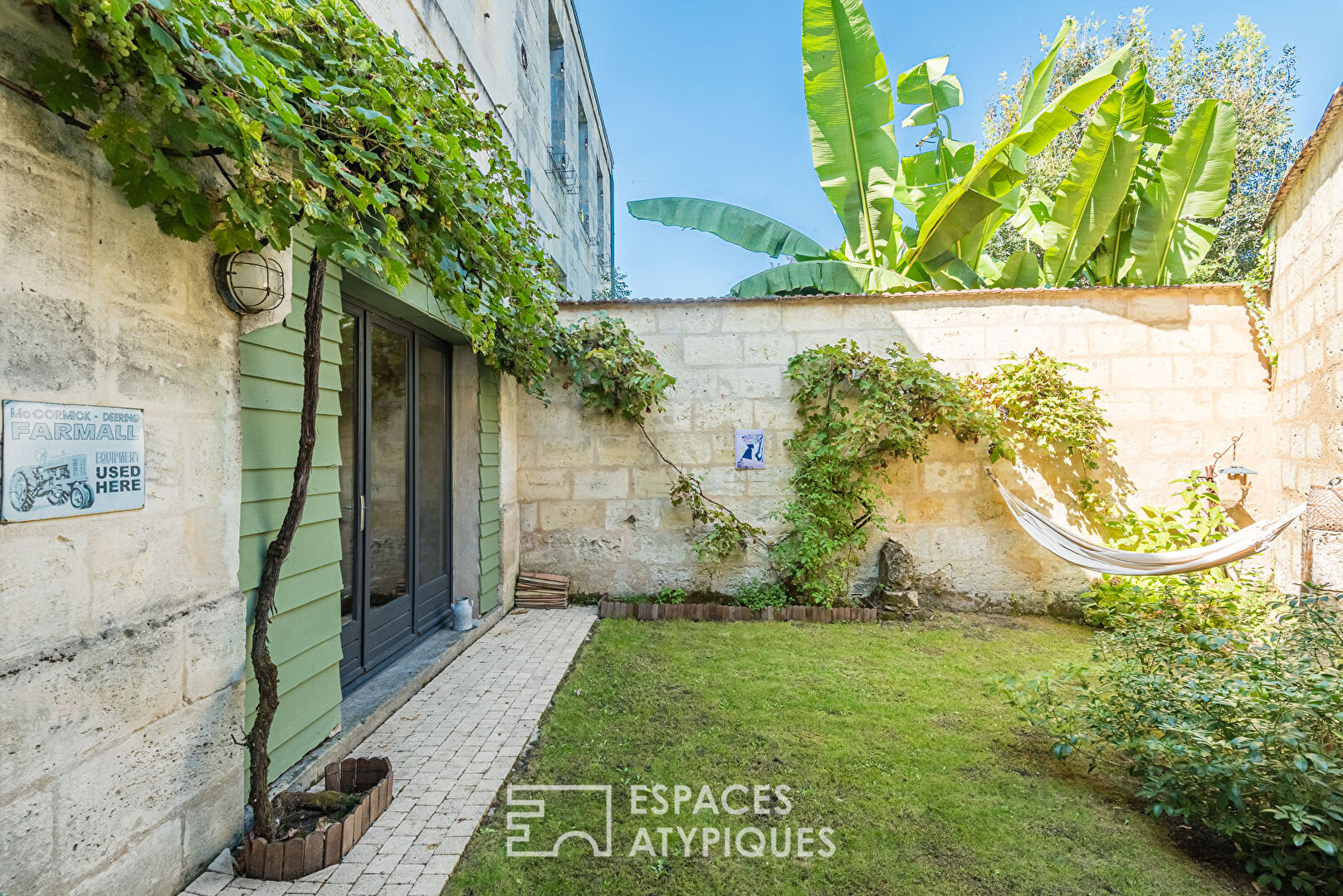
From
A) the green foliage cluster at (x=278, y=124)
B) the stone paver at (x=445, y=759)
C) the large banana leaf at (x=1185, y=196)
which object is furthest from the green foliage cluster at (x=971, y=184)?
the stone paver at (x=445, y=759)

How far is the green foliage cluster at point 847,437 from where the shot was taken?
4809 mm

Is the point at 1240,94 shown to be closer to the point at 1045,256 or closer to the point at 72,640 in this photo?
the point at 1045,256

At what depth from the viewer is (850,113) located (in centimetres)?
543

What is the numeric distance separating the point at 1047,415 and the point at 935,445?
32.9 inches

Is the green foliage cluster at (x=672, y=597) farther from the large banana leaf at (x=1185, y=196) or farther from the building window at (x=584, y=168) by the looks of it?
the building window at (x=584, y=168)

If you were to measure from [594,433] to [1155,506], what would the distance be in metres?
4.59

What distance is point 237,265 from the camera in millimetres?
1986

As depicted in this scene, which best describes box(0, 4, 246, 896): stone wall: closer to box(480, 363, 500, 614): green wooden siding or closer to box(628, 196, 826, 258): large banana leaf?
box(480, 363, 500, 614): green wooden siding

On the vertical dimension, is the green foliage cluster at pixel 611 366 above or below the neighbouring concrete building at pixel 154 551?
above

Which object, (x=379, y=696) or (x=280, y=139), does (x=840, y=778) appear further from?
(x=280, y=139)

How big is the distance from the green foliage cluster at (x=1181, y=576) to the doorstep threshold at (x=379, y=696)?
4.66 m

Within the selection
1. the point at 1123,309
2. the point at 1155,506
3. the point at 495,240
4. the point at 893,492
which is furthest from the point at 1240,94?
the point at 495,240

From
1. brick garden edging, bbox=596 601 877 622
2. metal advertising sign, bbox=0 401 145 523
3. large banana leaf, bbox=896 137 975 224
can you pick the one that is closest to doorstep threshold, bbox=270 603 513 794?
brick garden edging, bbox=596 601 877 622

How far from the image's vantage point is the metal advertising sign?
1378 millimetres
